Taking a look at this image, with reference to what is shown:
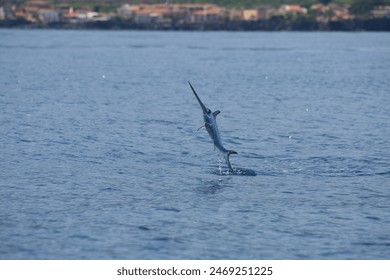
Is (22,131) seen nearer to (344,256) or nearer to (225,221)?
(225,221)

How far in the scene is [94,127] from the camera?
60.2 meters

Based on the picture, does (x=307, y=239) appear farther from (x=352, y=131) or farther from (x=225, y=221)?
(x=352, y=131)

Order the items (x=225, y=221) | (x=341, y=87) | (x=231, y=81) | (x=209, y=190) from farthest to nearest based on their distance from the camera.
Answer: (x=231, y=81)
(x=341, y=87)
(x=209, y=190)
(x=225, y=221)

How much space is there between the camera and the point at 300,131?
59.4 metres

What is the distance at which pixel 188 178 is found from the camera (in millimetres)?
41812

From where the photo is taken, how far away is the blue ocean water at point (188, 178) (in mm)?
31672

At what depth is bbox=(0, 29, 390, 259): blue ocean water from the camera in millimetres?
31672

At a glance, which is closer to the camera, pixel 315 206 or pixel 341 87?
pixel 315 206

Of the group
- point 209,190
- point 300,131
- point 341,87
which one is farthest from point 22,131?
point 341,87
